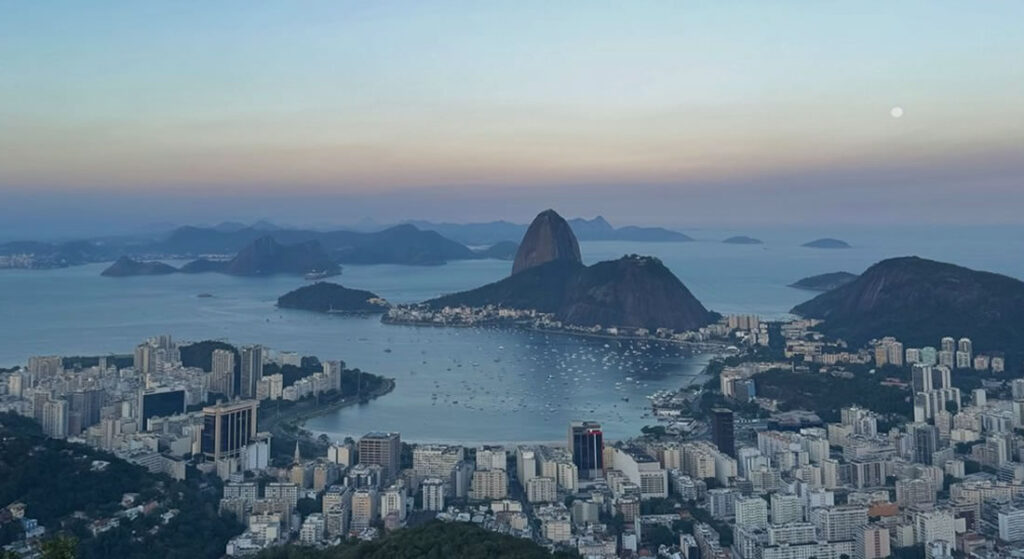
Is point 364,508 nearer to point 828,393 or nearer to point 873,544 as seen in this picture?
point 873,544

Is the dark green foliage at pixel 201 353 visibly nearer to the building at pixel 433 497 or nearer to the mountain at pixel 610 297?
the building at pixel 433 497

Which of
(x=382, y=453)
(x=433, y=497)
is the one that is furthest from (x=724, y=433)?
(x=382, y=453)

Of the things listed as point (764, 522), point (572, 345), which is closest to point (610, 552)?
point (764, 522)

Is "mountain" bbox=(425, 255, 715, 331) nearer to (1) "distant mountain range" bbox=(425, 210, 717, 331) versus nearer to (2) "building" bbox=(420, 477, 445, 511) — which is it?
(1) "distant mountain range" bbox=(425, 210, 717, 331)

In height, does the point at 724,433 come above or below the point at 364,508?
above

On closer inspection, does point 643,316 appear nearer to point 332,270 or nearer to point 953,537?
point 953,537

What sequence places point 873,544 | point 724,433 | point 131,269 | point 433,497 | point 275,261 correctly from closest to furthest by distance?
point 873,544 → point 433,497 → point 724,433 → point 131,269 → point 275,261

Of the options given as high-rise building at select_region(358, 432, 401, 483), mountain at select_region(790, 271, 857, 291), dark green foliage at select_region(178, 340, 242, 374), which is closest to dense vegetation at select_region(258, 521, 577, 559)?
high-rise building at select_region(358, 432, 401, 483)

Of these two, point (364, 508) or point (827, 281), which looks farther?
point (827, 281)
